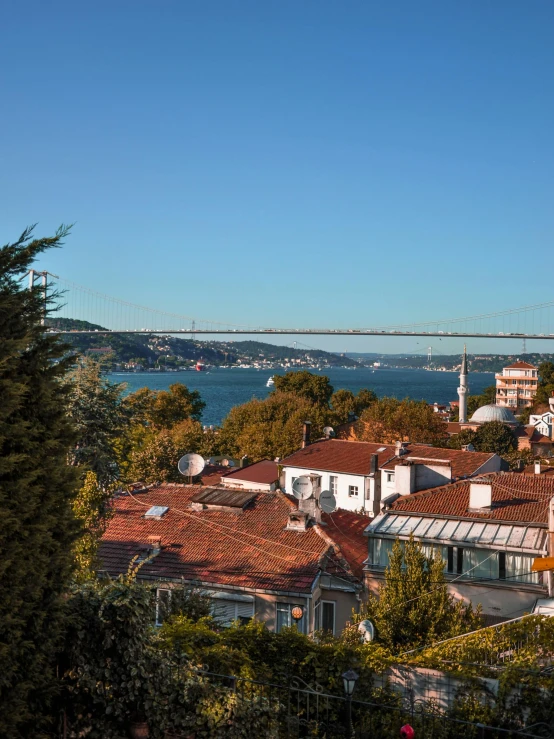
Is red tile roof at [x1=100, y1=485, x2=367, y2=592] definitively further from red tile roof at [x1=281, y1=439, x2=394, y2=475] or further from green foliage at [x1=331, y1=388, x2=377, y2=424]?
green foliage at [x1=331, y1=388, x2=377, y2=424]

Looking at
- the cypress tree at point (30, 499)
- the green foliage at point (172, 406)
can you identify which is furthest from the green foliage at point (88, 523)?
the green foliage at point (172, 406)

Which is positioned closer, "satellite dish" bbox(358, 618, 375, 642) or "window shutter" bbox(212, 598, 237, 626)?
"satellite dish" bbox(358, 618, 375, 642)

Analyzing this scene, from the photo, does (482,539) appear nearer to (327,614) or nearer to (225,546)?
(327,614)

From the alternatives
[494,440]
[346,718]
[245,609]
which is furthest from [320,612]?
[494,440]

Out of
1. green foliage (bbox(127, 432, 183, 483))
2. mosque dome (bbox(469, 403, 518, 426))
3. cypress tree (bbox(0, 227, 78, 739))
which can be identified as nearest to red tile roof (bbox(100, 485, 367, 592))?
cypress tree (bbox(0, 227, 78, 739))

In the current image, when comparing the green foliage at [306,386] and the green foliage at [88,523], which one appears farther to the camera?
the green foliage at [306,386]

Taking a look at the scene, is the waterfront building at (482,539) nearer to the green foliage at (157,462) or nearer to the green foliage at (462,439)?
the green foliage at (157,462)
